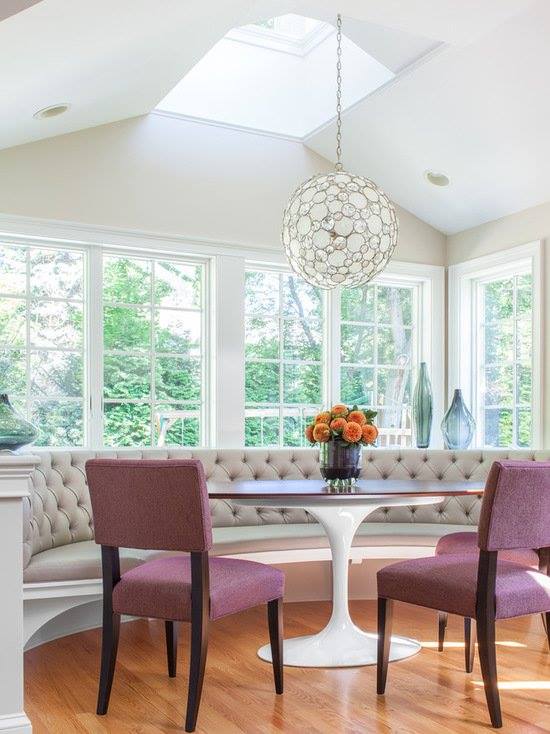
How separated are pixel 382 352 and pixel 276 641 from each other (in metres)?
2.81

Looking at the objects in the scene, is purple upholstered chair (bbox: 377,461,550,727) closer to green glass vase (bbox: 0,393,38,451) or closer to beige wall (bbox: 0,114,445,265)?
green glass vase (bbox: 0,393,38,451)

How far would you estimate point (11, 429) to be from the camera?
12.0ft

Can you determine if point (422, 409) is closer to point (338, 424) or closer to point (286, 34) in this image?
point (338, 424)

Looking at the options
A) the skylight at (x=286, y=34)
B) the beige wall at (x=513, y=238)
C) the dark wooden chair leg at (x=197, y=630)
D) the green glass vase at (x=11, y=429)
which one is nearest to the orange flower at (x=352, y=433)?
the dark wooden chair leg at (x=197, y=630)

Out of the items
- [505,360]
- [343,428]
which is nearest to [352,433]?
[343,428]

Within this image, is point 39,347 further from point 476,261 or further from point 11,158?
point 476,261

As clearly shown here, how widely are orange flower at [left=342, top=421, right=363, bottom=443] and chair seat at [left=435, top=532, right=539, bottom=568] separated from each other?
0.68 m

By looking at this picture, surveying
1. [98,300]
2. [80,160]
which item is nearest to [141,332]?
[98,300]

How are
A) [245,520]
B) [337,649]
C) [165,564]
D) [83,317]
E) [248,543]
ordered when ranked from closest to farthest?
[165,564], [337,649], [248,543], [245,520], [83,317]

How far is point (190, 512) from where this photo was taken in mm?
2674

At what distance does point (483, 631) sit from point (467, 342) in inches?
120

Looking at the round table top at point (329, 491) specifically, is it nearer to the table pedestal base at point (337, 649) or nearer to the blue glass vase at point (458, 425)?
the table pedestal base at point (337, 649)

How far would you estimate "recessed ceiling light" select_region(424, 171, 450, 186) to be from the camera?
4896 millimetres

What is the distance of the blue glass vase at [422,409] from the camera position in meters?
5.14
